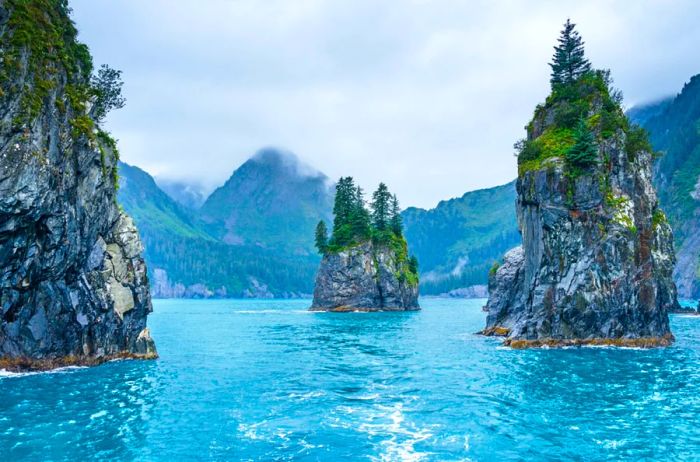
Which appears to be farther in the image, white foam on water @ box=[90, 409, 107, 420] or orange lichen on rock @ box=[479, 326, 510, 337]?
orange lichen on rock @ box=[479, 326, 510, 337]

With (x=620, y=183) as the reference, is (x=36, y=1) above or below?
above

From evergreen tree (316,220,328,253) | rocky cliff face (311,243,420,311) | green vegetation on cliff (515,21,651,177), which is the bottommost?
rocky cliff face (311,243,420,311)

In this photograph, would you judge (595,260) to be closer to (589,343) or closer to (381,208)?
(589,343)

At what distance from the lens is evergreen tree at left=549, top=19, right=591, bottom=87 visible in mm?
66812

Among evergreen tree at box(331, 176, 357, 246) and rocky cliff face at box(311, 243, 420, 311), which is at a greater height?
evergreen tree at box(331, 176, 357, 246)

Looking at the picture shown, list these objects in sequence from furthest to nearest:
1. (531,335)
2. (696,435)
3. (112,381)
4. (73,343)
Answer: (531,335), (73,343), (112,381), (696,435)

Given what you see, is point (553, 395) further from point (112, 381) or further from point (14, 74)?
point (14, 74)

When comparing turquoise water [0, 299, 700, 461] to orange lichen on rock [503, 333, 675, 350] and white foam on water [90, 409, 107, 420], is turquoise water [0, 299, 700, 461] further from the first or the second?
orange lichen on rock [503, 333, 675, 350]

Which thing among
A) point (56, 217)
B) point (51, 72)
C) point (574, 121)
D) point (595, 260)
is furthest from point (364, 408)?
point (574, 121)

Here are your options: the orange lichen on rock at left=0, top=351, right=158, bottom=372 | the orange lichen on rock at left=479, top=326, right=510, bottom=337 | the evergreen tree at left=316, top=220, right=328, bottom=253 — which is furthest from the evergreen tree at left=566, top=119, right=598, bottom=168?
the evergreen tree at left=316, top=220, right=328, bottom=253

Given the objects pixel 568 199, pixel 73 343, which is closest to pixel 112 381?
pixel 73 343

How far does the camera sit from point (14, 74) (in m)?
31.4

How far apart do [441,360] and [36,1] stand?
45.0 meters

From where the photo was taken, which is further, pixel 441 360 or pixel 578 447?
pixel 441 360
